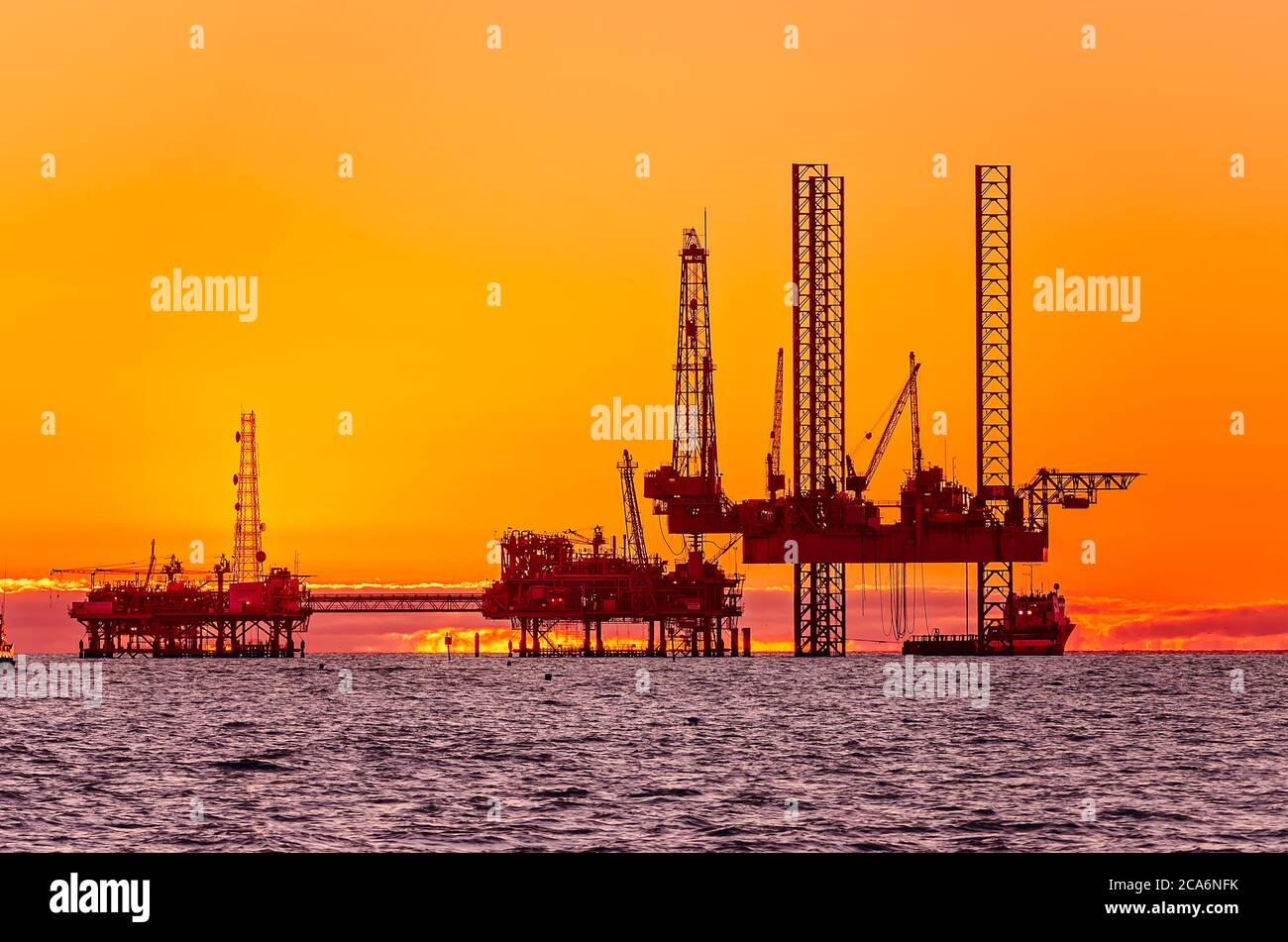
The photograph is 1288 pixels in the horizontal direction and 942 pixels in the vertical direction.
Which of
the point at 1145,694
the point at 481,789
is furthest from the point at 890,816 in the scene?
the point at 1145,694

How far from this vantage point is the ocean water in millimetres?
38812

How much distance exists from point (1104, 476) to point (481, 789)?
15011 cm

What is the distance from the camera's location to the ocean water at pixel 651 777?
3881 cm

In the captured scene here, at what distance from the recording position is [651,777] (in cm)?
5434

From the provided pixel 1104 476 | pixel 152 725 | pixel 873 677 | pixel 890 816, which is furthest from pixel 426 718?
pixel 1104 476

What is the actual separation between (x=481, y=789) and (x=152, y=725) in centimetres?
4366
